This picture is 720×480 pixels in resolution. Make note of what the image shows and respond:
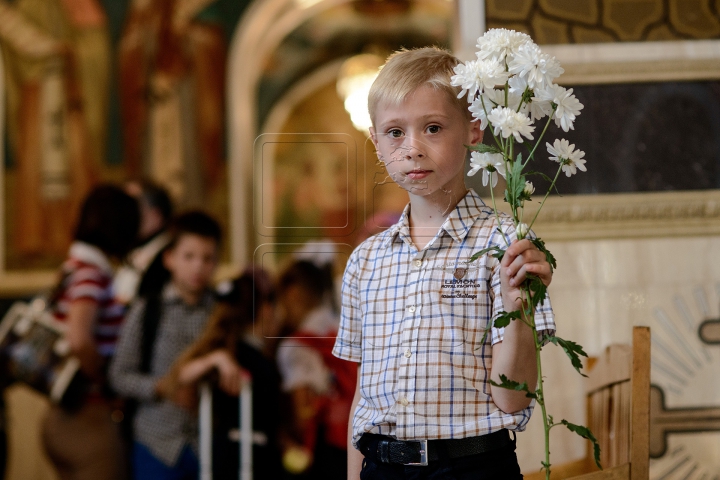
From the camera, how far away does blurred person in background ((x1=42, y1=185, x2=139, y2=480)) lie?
196 inches

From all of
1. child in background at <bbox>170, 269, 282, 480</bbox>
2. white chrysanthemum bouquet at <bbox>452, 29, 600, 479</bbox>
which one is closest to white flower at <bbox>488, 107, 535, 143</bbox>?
white chrysanthemum bouquet at <bbox>452, 29, 600, 479</bbox>

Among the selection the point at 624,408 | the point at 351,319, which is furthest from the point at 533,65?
the point at 624,408

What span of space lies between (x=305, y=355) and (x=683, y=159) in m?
3.80

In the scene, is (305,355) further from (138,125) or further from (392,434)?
(392,434)

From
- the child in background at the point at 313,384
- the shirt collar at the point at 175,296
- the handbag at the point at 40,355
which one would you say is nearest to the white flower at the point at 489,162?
the shirt collar at the point at 175,296

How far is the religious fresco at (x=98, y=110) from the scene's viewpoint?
6176 millimetres

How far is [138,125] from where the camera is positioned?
6.34m

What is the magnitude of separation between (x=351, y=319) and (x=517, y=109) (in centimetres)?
56

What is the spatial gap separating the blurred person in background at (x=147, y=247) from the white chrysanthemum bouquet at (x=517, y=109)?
4229 millimetres

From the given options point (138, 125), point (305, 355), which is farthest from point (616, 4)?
point (138, 125)

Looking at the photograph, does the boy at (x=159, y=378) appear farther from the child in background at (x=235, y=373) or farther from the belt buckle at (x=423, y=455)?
the belt buckle at (x=423, y=455)

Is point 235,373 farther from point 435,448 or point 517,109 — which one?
point 517,109

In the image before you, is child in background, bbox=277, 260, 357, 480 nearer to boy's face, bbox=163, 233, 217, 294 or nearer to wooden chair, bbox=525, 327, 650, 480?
boy's face, bbox=163, 233, 217, 294

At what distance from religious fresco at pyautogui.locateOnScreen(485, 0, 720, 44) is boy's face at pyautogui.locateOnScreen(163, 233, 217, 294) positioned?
311cm
